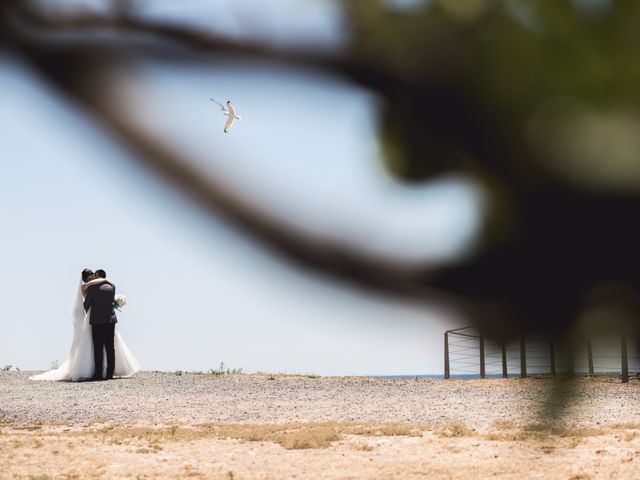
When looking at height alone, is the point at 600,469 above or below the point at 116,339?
below

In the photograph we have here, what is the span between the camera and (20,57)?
973mm

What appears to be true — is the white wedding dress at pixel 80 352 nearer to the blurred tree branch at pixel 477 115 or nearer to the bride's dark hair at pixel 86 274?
the bride's dark hair at pixel 86 274

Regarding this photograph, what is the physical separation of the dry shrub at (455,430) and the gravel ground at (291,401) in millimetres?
531

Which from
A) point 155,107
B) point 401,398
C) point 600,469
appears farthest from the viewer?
point 401,398

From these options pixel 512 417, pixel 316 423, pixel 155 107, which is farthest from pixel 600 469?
pixel 155 107

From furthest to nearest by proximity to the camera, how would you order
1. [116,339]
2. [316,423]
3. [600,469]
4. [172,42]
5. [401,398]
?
[116,339], [401,398], [316,423], [600,469], [172,42]

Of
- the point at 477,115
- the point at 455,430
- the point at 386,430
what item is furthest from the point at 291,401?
the point at 477,115

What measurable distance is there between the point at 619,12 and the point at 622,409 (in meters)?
9.88

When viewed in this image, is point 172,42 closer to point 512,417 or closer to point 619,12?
point 619,12

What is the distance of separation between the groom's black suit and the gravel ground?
2.10 feet

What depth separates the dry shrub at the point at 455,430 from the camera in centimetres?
795

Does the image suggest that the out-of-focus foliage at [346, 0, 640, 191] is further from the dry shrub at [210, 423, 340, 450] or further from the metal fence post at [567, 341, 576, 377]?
the dry shrub at [210, 423, 340, 450]

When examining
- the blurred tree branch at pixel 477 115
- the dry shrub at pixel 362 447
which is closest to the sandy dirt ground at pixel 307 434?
the dry shrub at pixel 362 447

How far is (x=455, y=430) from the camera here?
8.08 meters
